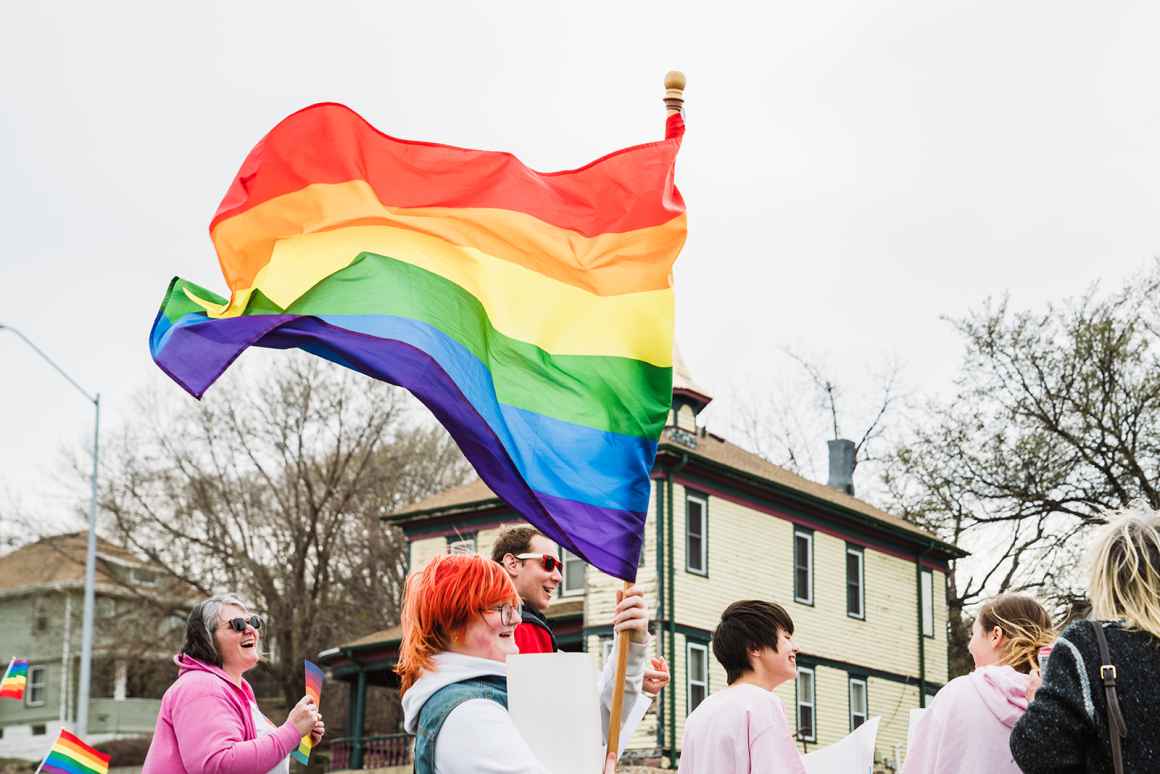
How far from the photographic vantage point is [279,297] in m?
6.34

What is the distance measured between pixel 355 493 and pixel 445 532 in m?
12.9

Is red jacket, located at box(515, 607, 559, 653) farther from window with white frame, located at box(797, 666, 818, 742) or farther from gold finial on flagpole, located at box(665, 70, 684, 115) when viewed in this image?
window with white frame, located at box(797, 666, 818, 742)

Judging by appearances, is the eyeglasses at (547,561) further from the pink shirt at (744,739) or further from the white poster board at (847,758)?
the white poster board at (847,758)

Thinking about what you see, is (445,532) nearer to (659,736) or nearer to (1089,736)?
(659,736)

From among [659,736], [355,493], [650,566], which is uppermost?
[355,493]

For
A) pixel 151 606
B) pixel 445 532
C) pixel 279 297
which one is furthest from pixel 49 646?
pixel 279 297

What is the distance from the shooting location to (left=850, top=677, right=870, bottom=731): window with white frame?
39.6 meters

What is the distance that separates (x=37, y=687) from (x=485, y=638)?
6639 centimetres

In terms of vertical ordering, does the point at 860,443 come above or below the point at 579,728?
above

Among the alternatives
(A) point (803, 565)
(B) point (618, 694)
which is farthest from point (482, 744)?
(A) point (803, 565)

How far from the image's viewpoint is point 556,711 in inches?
172

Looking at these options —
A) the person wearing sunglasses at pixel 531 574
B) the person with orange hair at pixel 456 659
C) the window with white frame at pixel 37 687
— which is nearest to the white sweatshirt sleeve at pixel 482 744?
the person with orange hair at pixel 456 659

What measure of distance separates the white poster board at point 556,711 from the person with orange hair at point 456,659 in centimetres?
5

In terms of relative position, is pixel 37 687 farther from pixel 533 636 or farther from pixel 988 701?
pixel 988 701
